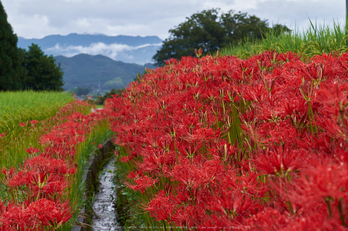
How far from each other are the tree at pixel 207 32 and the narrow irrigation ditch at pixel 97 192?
26.6 meters

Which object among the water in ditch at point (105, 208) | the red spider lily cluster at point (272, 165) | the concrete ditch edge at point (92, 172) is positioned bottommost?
the water in ditch at point (105, 208)

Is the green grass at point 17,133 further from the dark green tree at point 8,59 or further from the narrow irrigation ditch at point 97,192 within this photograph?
the dark green tree at point 8,59

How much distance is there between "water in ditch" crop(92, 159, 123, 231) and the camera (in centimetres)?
463

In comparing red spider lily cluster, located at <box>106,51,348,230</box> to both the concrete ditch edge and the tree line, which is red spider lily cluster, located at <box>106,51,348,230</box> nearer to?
the concrete ditch edge

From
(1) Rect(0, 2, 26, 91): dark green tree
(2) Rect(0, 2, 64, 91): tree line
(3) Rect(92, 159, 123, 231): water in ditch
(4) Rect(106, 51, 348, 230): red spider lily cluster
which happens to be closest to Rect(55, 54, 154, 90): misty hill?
(2) Rect(0, 2, 64, 91): tree line

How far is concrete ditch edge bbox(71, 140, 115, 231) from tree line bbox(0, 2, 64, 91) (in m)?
18.6

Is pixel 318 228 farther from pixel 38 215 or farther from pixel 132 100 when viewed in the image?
pixel 132 100

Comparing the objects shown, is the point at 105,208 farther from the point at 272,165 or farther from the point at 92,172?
the point at 272,165

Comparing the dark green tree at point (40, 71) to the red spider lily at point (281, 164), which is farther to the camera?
the dark green tree at point (40, 71)

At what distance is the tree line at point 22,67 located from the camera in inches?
868

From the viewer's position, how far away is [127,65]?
640 ft

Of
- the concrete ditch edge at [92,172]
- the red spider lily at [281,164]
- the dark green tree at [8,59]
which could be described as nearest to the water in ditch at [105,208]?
the concrete ditch edge at [92,172]

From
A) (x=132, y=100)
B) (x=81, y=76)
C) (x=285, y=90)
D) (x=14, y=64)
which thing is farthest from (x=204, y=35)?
(x=81, y=76)

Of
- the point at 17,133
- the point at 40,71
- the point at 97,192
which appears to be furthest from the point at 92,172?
the point at 40,71
